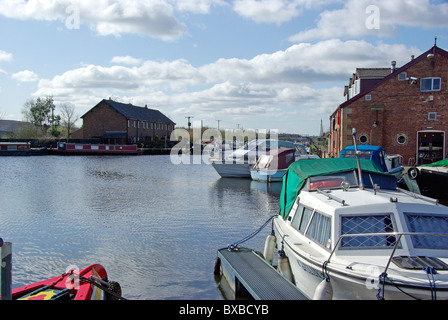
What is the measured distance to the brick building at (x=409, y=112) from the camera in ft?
107

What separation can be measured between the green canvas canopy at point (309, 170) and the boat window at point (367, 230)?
2695mm

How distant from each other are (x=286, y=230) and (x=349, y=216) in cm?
250

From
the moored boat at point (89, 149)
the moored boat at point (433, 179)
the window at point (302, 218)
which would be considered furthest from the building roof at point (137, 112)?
the window at point (302, 218)

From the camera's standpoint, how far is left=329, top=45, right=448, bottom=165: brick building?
32.5 meters

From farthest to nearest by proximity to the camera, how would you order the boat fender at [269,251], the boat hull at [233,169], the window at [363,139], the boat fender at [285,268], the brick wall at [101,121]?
the brick wall at [101,121]
the window at [363,139]
the boat hull at [233,169]
the boat fender at [269,251]
the boat fender at [285,268]

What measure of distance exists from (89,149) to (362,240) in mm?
66750

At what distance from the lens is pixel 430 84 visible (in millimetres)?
32750

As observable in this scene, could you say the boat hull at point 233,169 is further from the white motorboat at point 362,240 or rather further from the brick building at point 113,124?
the brick building at point 113,124

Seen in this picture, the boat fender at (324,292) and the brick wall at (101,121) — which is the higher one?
the brick wall at (101,121)

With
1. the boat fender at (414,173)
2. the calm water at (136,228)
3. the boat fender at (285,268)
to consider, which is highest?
the boat fender at (414,173)

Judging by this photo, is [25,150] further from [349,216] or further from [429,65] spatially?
[349,216]

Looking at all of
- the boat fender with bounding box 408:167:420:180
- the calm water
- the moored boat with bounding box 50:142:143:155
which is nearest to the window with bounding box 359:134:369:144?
the calm water

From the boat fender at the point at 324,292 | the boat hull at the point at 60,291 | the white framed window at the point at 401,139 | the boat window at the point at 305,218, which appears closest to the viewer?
the boat fender at the point at 324,292
